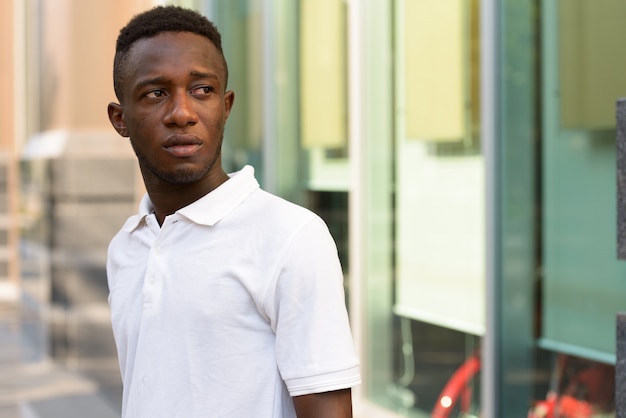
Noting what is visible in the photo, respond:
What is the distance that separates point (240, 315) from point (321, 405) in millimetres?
179

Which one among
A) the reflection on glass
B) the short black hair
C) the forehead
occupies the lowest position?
the reflection on glass

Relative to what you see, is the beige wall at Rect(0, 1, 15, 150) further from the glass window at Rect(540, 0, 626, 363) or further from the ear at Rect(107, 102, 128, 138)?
the ear at Rect(107, 102, 128, 138)

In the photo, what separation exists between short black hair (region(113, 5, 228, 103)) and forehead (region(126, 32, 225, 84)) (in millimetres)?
13

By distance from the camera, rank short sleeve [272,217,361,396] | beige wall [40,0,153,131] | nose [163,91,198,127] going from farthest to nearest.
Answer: beige wall [40,0,153,131] → nose [163,91,198,127] → short sleeve [272,217,361,396]

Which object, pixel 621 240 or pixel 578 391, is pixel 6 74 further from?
pixel 621 240

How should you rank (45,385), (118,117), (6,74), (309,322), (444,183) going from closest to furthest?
(309,322) < (118,117) < (444,183) < (45,385) < (6,74)

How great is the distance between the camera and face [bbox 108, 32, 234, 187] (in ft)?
6.11

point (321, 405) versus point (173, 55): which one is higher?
point (173, 55)

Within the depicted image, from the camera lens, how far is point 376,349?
6.47 m

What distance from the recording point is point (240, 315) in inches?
70.2

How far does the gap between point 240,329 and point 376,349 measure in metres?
4.74

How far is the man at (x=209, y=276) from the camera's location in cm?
175

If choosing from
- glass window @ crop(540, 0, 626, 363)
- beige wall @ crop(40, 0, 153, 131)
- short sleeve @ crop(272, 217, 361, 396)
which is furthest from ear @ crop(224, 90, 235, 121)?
beige wall @ crop(40, 0, 153, 131)

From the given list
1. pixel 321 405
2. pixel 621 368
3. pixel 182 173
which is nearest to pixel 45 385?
pixel 621 368
